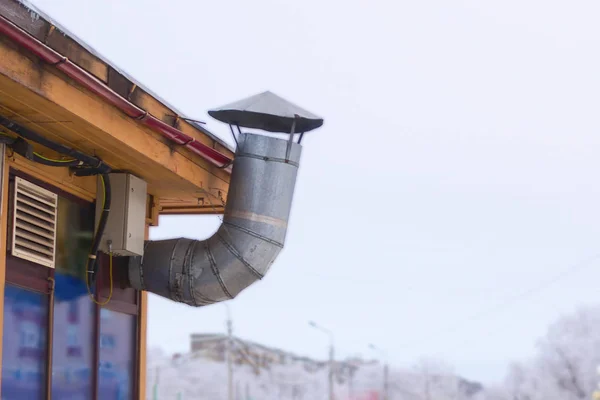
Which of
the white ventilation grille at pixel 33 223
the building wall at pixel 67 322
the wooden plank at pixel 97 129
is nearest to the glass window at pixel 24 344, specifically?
the building wall at pixel 67 322

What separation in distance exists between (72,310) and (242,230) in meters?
1.34

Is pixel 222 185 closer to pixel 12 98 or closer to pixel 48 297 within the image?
pixel 48 297

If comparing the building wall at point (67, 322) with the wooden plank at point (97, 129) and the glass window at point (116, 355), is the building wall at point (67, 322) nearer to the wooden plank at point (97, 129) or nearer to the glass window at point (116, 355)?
the glass window at point (116, 355)

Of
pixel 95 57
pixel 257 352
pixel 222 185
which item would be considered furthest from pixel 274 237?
pixel 257 352

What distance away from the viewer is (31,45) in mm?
5820

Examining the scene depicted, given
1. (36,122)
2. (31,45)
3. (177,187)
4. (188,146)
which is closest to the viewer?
(31,45)

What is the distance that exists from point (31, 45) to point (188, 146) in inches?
84.0

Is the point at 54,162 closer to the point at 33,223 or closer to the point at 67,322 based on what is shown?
the point at 33,223

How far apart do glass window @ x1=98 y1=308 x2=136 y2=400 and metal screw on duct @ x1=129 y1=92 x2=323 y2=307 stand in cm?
37

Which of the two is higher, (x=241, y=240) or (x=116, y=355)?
(x=241, y=240)

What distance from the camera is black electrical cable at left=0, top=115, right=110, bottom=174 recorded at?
21.5 feet

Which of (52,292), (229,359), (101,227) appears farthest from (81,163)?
(229,359)

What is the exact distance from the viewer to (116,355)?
26.9 ft

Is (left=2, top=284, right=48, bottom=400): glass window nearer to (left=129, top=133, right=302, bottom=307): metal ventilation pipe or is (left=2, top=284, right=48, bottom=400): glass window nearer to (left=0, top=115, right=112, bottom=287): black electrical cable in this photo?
(left=0, top=115, right=112, bottom=287): black electrical cable
